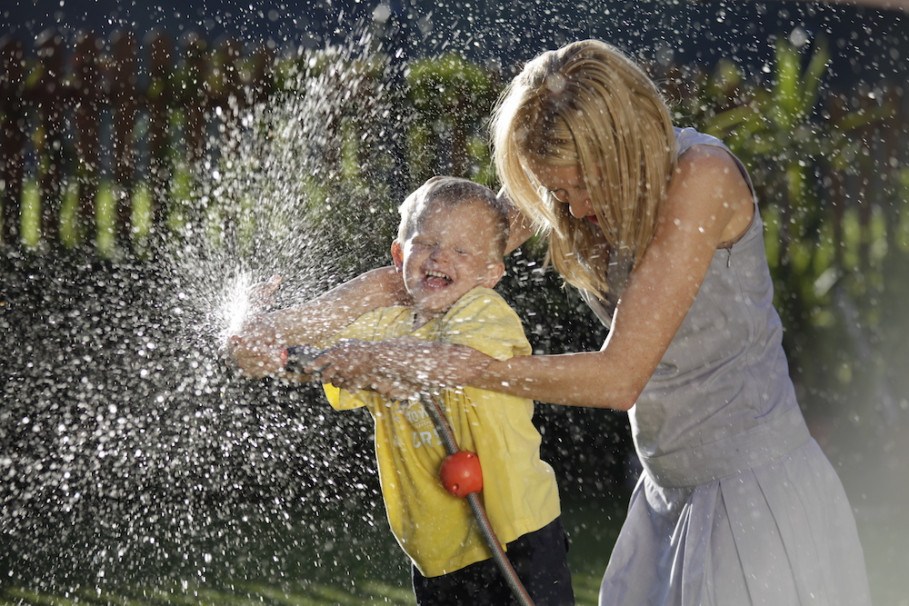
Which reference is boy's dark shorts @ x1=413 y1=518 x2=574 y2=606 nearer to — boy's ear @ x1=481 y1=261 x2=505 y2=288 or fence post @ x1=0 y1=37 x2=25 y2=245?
boy's ear @ x1=481 y1=261 x2=505 y2=288

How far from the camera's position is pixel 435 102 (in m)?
5.94

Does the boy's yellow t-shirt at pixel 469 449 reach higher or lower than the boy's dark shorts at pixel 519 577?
higher

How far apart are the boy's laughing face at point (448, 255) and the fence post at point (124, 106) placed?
3.78m

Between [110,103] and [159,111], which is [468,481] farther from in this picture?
[110,103]

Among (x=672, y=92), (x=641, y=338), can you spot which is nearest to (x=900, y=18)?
(x=672, y=92)

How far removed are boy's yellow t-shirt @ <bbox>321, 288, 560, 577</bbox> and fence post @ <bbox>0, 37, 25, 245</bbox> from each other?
13.4 feet

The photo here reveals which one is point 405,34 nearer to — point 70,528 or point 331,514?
point 331,514

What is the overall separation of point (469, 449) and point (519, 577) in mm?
337

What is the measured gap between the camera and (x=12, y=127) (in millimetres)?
6039

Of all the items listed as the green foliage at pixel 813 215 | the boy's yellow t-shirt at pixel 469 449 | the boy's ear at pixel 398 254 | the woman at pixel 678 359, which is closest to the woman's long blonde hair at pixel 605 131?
the woman at pixel 678 359

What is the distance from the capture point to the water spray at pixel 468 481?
2316 mm

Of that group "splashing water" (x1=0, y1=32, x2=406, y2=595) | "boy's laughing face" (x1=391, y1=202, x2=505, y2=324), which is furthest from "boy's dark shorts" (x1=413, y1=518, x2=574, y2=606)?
"splashing water" (x1=0, y1=32, x2=406, y2=595)

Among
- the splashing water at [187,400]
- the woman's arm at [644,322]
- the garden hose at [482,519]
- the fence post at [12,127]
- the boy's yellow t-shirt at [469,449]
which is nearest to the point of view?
the woman's arm at [644,322]

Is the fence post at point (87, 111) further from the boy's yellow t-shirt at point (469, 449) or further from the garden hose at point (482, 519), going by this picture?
the garden hose at point (482, 519)
